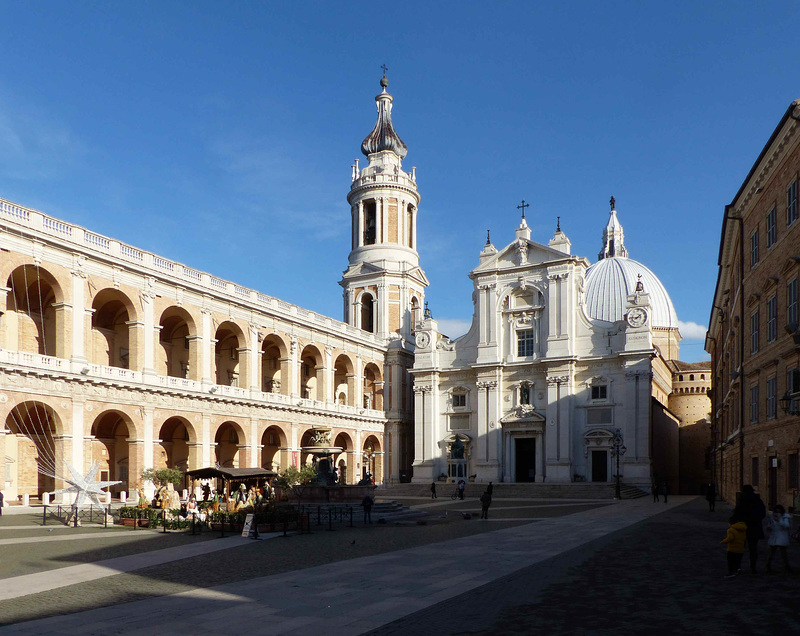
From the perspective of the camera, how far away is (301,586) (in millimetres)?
14125

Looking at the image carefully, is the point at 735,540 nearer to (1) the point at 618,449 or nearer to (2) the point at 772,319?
(2) the point at 772,319

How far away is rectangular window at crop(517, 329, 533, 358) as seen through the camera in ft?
201

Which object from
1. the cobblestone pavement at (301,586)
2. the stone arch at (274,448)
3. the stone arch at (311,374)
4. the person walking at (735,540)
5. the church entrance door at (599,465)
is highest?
the stone arch at (311,374)

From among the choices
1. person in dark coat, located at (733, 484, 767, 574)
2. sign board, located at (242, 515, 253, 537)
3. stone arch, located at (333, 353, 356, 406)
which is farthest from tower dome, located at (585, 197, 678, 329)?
person in dark coat, located at (733, 484, 767, 574)

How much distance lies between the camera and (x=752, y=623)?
1059 cm

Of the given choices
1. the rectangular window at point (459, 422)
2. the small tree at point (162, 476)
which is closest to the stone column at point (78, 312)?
the small tree at point (162, 476)

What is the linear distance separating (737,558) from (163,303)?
36.0 meters

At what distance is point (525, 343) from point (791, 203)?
1496 inches

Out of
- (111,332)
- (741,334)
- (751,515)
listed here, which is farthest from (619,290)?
(751,515)

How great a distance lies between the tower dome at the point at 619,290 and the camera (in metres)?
84.1

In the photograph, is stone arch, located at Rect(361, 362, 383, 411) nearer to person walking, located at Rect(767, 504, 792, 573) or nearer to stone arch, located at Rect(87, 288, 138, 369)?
stone arch, located at Rect(87, 288, 138, 369)

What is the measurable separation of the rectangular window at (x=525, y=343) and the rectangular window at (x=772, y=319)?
34.1 m

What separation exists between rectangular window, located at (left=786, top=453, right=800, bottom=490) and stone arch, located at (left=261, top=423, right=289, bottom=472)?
35383 mm

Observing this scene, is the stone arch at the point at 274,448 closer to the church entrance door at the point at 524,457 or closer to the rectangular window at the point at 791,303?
the church entrance door at the point at 524,457
